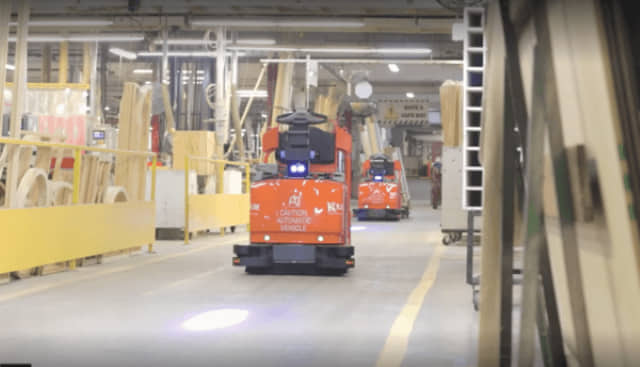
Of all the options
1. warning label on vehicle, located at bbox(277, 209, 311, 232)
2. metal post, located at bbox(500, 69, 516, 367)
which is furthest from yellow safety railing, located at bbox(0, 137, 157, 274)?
metal post, located at bbox(500, 69, 516, 367)

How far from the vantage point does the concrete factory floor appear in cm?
464

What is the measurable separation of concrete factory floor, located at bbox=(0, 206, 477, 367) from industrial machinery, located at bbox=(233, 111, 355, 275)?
28 cm

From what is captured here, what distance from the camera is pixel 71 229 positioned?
881cm

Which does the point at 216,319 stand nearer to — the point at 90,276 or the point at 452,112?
the point at 90,276

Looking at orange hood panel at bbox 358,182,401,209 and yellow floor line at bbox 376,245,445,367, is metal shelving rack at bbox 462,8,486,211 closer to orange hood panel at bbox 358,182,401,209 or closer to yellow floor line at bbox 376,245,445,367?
yellow floor line at bbox 376,245,445,367

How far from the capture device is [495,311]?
10.6 ft

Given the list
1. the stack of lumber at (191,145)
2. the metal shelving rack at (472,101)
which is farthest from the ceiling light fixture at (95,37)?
the metal shelving rack at (472,101)

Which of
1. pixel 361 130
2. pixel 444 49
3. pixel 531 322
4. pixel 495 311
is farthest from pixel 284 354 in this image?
pixel 361 130

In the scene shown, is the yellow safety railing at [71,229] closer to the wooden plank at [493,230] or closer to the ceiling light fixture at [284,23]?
the ceiling light fixture at [284,23]

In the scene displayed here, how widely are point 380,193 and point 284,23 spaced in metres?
6.99

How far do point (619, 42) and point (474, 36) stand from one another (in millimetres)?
4206

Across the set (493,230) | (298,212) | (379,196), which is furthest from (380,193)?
(493,230)

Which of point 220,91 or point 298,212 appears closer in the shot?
point 298,212

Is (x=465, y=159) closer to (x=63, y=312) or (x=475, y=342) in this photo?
(x=475, y=342)
